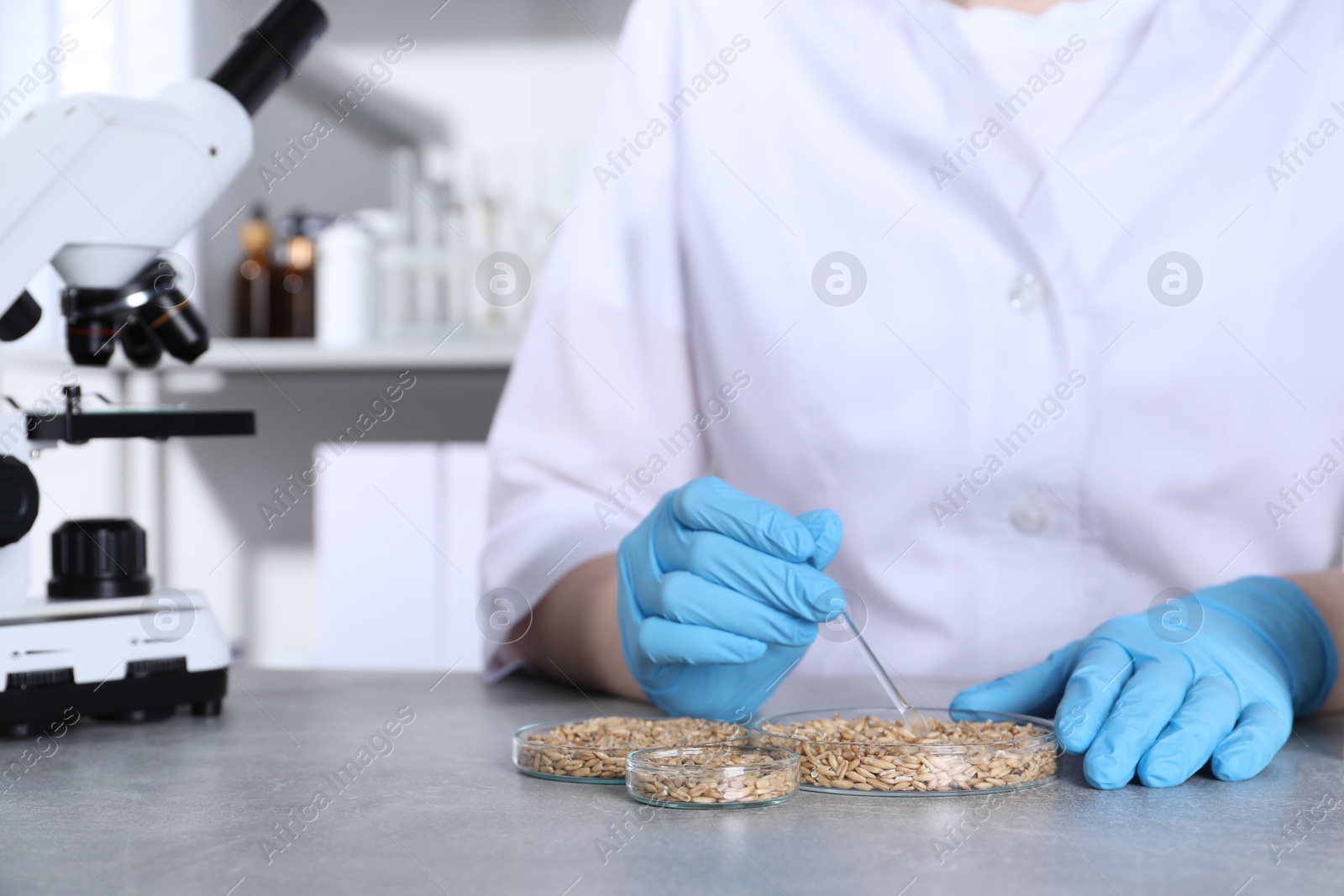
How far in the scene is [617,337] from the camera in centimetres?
120

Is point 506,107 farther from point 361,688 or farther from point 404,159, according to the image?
point 361,688

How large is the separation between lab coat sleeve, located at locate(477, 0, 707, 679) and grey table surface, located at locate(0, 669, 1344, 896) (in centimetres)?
44

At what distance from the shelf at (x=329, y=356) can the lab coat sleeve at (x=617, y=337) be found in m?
0.84

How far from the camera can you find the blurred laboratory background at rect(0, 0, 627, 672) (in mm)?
2146

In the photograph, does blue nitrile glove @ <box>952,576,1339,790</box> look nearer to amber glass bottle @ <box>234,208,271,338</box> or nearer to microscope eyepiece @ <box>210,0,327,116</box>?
microscope eyepiece @ <box>210,0,327,116</box>

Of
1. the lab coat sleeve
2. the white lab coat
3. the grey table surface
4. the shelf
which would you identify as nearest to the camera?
the grey table surface

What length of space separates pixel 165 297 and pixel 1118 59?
88 cm

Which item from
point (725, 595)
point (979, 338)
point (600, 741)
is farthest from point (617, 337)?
point (600, 741)

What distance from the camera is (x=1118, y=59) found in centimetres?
110

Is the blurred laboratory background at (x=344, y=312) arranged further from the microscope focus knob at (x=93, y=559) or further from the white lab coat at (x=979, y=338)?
the microscope focus knob at (x=93, y=559)

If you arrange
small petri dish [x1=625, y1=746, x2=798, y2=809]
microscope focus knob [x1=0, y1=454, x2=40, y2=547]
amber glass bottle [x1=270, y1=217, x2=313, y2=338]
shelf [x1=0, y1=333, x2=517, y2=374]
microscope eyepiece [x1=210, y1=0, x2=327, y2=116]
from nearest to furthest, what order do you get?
small petri dish [x1=625, y1=746, x2=798, y2=809], microscope focus knob [x1=0, y1=454, x2=40, y2=547], microscope eyepiece [x1=210, y1=0, x2=327, y2=116], shelf [x1=0, y1=333, x2=517, y2=374], amber glass bottle [x1=270, y1=217, x2=313, y2=338]

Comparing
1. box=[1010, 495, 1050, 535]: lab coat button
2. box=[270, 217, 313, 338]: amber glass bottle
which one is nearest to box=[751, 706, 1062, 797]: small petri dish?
box=[1010, 495, 1050, 535]: lab coat button

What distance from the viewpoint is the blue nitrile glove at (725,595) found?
73 centimetres

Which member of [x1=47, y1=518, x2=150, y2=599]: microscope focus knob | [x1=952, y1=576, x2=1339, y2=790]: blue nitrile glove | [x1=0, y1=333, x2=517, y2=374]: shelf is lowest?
[x1=952, y1=576, x2=1339, y2=790]: blue nitrile glove
